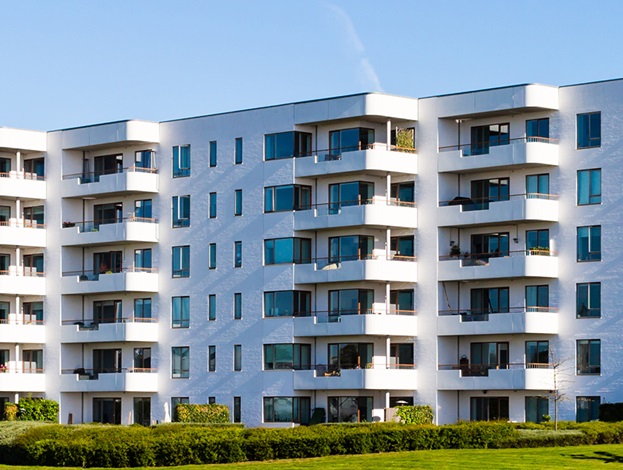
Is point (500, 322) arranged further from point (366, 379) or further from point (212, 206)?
point (212, 206)

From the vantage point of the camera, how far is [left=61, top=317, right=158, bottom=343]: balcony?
317 ft

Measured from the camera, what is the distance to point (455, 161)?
87.7 m

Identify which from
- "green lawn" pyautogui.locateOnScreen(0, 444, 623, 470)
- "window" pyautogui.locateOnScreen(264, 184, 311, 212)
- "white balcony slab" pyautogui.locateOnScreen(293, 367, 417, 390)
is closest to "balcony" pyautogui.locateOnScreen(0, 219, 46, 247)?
"window" pyautogui.locateOnScreen(264, 184, 311, 212)

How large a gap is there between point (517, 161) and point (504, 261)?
18.5 feet

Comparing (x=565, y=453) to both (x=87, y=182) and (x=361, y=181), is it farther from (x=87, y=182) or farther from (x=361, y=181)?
(x=87, y=182)

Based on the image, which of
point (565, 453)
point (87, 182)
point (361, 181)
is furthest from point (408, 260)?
point (565, 453)

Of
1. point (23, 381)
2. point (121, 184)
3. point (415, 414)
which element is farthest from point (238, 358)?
point (23, 381)

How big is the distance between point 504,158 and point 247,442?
30.5m

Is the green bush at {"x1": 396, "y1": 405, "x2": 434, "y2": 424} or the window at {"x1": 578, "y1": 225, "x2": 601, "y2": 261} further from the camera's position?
the green bush at {"x1": 396, "y1": 405, "x2": 434, "y2": 424}

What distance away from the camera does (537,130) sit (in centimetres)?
8606

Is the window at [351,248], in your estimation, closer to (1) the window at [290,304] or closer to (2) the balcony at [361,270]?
(2) the balcony at [361,270]

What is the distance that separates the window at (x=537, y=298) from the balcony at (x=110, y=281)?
2532 centimetres

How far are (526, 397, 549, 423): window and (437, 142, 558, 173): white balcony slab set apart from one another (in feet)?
43.0

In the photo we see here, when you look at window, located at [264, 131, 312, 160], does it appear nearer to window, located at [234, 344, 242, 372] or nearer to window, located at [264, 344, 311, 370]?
window, located at [264, 344, 311, 370]
